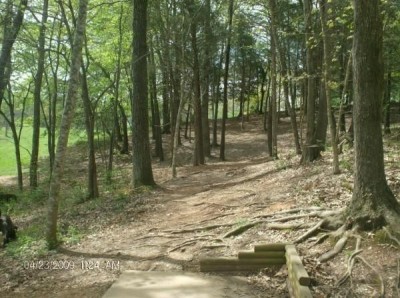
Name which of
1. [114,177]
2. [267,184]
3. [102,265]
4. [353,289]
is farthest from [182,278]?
[114,177]

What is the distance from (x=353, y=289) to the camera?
5.02 metres

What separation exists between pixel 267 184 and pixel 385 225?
6.09 m

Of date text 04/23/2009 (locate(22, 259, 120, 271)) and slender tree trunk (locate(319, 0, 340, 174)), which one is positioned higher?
slender tree trunk (locate(319, 0, 340, 174))

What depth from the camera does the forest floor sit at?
5.59m

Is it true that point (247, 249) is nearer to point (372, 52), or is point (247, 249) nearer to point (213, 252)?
point (213, 252)

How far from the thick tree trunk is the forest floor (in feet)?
1.31

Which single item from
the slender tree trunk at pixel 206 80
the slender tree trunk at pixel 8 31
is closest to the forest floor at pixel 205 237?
the slender tree trunk at pixel 8 31

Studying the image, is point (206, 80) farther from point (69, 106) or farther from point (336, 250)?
point (336, 250)

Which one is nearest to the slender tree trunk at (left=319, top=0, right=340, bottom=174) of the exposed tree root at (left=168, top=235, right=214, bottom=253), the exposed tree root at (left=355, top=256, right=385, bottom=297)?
the exposed tree root at (left=168, top=235, right=214, bottom=253)

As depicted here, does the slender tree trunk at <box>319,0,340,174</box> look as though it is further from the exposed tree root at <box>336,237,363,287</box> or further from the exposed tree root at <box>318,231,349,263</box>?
the exposed tree root at <box>336,237,363,287</box>

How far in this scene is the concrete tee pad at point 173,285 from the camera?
5684mm

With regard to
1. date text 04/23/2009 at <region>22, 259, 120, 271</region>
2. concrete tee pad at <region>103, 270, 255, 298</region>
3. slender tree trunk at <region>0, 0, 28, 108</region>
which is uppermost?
slender tree trunk at <region>0, 0, 28, 108</region>

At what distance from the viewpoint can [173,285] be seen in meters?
6.00

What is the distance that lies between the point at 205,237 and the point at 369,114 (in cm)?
365
